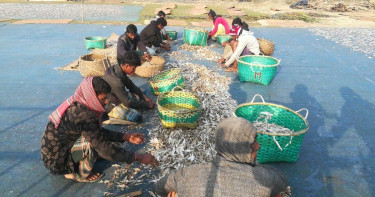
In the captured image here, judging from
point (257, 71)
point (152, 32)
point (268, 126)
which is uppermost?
point (152, 32)

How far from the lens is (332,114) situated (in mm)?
4582

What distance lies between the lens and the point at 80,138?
285 centimetres

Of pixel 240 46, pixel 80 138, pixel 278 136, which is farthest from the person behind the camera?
pixel 240 46

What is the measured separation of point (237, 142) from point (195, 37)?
7.14m

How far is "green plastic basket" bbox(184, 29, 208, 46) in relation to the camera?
27.7 feet

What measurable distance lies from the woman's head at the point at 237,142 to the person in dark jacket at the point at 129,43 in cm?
394

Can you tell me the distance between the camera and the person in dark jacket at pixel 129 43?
17.9 feet

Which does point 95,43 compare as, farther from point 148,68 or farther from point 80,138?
point 80,138

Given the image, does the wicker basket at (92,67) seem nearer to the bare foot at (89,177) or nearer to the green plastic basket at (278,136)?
the bare foot at (89,177)

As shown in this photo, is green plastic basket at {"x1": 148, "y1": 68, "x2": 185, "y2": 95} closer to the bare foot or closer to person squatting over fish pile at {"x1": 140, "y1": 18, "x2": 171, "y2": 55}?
the bare foot

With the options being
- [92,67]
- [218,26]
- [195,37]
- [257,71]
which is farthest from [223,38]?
[92,67]

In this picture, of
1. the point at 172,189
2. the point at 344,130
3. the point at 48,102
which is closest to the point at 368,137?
the point at 344,130

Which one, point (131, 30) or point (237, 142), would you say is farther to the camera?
point (131, 30)

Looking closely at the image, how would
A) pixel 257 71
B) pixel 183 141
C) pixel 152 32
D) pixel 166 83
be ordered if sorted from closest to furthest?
pixel 183 141
pixel 166 83
pixel 257 71
pixel 152 32
